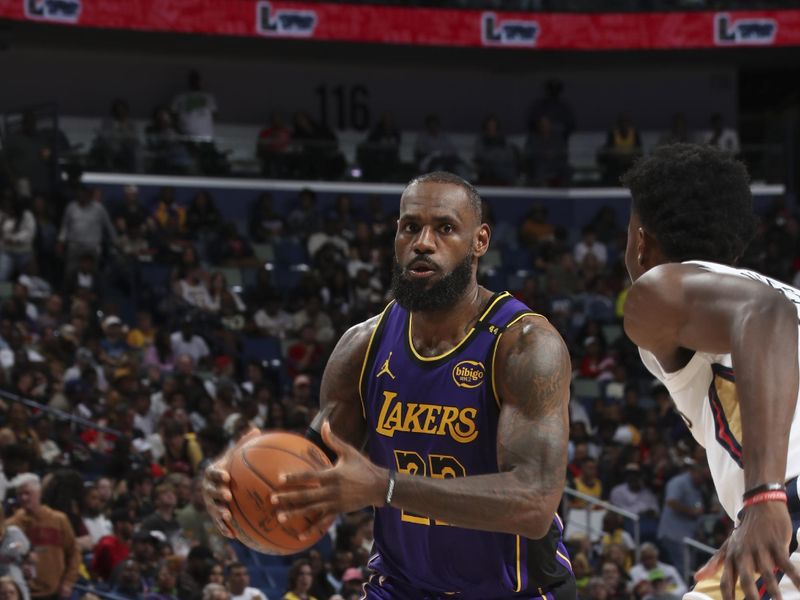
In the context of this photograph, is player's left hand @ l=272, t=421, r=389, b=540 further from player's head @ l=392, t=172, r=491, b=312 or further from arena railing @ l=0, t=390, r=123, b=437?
arena railing @ l=0, t=390, r=123, b=437

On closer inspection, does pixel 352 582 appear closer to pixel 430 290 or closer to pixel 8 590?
pixel 8 590

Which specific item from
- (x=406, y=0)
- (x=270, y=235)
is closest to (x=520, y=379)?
(x=270, y=235)

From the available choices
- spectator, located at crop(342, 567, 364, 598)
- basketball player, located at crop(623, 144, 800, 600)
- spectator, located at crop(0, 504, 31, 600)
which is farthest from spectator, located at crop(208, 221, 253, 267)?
basketball player, located at crop(623, 144, 800, 600)

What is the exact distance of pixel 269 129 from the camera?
19719mm

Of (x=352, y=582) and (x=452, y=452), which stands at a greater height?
(x=452, y=452)

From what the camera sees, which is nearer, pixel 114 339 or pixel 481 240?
pixel 481 240

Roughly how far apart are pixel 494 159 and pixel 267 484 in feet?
55.8

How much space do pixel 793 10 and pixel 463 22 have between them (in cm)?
500

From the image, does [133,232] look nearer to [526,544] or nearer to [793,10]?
[793,10]

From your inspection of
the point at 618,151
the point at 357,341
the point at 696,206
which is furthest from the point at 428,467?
the point at 618,151

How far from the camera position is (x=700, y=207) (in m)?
3.71

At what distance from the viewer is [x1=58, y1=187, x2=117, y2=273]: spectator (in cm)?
1594

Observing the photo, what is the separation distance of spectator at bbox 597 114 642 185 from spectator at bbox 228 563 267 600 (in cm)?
1172

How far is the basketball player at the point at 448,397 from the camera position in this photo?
4.36 meters
